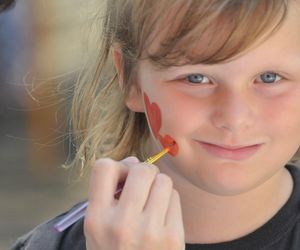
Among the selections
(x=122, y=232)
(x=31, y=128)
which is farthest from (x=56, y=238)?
(x=31, y=128)

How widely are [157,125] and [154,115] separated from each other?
2cm

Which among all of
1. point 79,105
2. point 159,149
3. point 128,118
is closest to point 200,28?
point 159,149

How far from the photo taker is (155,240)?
1124mm

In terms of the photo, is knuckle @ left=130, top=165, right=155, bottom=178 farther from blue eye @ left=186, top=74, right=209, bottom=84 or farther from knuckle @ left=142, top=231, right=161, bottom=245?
blue eye @ left=186, top=74, right=209, bottom=84

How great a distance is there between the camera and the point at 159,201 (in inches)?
44.6

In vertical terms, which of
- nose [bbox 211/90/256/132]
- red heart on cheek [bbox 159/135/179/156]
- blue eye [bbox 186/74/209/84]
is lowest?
red heart on cheek [bbox 159/135/179/156]

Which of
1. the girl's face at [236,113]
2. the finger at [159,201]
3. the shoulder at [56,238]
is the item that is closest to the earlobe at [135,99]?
the girl's face at [236,113]

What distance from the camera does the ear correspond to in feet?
4.86

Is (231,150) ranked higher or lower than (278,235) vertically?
higher

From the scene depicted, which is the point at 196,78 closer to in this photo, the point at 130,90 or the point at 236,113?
the point at 236,113

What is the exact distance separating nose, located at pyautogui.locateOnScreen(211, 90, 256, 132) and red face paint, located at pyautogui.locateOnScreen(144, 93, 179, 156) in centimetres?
11

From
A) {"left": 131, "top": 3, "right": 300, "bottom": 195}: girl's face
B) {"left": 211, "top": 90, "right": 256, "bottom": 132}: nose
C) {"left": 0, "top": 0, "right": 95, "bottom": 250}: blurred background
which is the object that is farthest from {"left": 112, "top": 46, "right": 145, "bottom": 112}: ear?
{"left": 0, "top": 0, "right": 95, "bottom": 250}: blurred background

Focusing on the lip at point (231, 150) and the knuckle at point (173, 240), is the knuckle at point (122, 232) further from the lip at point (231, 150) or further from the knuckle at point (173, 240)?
the lip at point (231, 150)

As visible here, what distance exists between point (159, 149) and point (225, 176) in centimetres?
18
